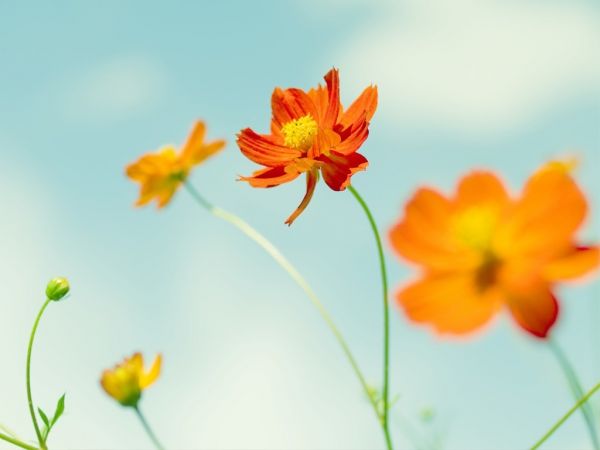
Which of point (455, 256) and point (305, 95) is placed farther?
point (305, 95)

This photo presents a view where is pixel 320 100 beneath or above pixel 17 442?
above

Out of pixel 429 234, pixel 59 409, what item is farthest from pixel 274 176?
pixel 59 409

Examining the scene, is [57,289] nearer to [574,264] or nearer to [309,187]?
[309,187]

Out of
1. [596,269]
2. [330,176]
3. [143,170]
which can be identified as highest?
[143,170]

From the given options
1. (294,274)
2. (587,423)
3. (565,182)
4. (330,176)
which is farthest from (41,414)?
(565,182)

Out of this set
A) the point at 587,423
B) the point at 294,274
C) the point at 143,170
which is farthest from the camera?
the point at 143,170

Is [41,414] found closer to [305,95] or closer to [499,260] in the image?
[305,95]
